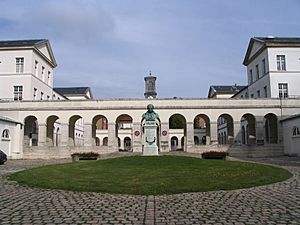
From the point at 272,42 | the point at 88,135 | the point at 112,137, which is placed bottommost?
the point at 112,137

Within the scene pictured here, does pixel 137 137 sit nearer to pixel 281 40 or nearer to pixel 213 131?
→ pixel 213 131

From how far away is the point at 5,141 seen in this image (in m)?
37.0

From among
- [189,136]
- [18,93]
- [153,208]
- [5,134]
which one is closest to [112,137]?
[189,136]

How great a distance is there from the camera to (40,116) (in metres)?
44.1

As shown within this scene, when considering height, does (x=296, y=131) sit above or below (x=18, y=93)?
below

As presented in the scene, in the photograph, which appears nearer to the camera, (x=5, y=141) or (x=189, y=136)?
(x=5, y=141)

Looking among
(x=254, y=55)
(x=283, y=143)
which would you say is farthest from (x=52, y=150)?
(x=254, y=55)

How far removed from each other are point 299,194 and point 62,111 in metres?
37.9

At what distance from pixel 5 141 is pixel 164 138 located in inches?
738

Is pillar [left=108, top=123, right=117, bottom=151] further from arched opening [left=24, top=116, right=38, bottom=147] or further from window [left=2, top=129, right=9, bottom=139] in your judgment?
window [left=2, top=129, right=9, bottom=139]

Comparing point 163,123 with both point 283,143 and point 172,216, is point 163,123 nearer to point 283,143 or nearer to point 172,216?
point 283,143

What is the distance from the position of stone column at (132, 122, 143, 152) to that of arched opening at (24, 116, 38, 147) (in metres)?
13.8

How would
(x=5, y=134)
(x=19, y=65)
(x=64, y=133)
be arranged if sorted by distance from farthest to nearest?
1. (x=19, y=65)
2. (x=64, y=133)
3. (x=5, y=134)

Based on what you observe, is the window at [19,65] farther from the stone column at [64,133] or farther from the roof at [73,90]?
the roof at [73,90]
